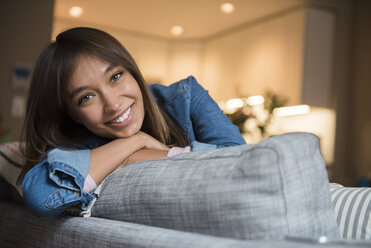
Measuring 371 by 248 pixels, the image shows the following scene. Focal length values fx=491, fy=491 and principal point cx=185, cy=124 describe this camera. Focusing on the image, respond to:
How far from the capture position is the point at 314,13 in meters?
5.83

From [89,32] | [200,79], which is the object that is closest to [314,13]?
[200,79]

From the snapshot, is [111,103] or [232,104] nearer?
[111,103]

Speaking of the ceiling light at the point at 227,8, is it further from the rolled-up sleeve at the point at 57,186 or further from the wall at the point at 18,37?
the rolled-up sleeve at the point at 57,186

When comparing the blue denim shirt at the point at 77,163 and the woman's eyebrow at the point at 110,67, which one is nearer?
the blue denim shirt at the point at 77,163

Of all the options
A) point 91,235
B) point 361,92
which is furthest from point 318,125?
point 91,235

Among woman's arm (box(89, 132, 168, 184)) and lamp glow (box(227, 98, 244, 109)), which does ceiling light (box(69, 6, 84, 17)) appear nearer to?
lamp glow (box(227, 98, 244, 109))

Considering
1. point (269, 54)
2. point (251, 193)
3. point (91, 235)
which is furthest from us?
point (269, 54)

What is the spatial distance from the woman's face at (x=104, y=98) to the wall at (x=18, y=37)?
3435 millimetres

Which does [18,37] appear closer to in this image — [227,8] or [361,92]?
[227,8]

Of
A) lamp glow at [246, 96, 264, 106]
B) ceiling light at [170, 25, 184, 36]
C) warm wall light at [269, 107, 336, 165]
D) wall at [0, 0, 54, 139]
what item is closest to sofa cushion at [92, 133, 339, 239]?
wall at [0, 0, 54, 139]

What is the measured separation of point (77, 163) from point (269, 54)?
5.53 metres

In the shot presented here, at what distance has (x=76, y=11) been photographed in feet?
21.1

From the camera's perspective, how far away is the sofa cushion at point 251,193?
619 millimetres

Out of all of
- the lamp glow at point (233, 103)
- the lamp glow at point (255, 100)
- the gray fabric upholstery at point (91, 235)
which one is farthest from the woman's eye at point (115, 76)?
the lamp glow at point (233, 103)
